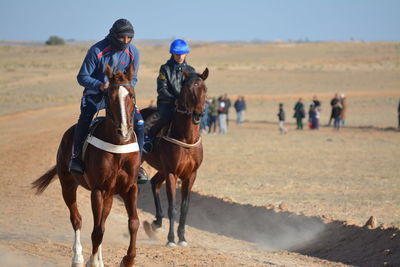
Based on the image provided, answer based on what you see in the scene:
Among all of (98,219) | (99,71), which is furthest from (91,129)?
(98,219)

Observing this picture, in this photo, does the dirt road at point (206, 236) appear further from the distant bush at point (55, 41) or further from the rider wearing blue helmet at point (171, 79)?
the distant bush at point (55, 41)

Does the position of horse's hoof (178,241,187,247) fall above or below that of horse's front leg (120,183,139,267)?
below

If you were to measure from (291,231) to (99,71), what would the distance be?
5.89 meters

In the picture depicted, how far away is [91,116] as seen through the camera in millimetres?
9414

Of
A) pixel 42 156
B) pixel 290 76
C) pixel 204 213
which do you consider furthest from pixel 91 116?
pixel 290 76

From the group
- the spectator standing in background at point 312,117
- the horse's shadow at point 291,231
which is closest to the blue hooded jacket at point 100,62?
the horse's shadow at point 291,231

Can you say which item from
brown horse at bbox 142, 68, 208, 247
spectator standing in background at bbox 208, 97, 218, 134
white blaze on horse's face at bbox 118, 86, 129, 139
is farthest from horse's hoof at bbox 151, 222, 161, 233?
spectator standing in background at bbox 208, 97, 218, 134

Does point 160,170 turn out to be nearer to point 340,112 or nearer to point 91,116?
point 91,116

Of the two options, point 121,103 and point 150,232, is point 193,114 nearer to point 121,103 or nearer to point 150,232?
point 150,232

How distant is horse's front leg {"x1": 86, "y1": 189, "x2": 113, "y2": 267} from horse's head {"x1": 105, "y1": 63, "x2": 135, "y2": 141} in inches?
30.6

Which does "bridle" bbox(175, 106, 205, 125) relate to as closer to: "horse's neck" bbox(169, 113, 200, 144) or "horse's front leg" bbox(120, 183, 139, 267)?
"horse's neck" bbox(169, 113, 200, 144)

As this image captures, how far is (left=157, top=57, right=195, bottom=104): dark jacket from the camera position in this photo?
11.8 m

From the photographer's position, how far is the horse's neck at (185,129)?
1142 cm

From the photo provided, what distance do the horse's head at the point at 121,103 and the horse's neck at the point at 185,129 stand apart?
2970 mm
